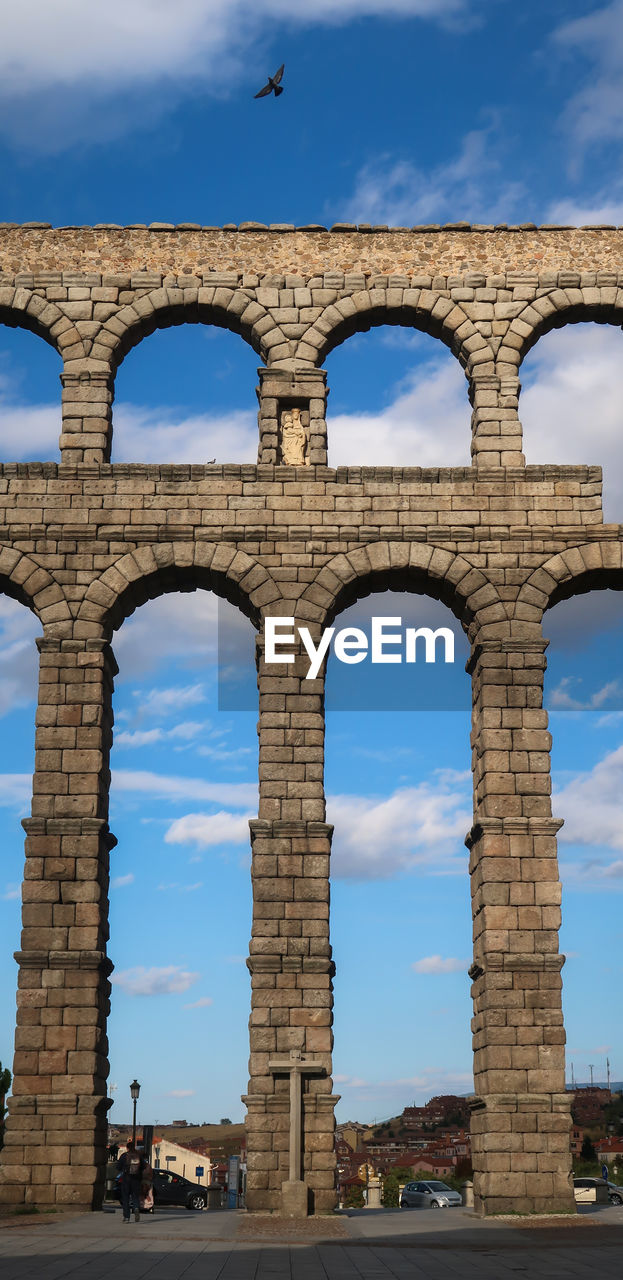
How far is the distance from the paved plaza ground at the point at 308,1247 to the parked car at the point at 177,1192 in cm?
1264

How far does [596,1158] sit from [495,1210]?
63.3 meters

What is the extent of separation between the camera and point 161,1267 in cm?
1366

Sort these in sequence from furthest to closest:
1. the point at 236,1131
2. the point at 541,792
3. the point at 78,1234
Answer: the point at 236,1131
the point at 541,792
the point at 78,1234

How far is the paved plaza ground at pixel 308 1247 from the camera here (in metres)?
13.4

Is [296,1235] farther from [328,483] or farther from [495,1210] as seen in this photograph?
[328,483]

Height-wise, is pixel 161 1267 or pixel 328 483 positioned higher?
pixel 328 483

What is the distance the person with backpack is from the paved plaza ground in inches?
12.4

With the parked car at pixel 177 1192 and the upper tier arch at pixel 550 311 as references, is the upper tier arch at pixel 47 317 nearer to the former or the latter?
the upper tier arch at pixel 550 311

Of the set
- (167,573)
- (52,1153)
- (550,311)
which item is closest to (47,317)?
(167,573)

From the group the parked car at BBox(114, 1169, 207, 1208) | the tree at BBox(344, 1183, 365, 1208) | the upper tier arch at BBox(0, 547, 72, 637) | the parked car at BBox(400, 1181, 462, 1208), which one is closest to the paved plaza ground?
the upper tier arch at BBox(0, 547, 72, 637)

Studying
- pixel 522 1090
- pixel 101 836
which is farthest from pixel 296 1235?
pixel 101 836

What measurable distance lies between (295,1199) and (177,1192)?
1582 centimetres

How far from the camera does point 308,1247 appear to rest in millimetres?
16609

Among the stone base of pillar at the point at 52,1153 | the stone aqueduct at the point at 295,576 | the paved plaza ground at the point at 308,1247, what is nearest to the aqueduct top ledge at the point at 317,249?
the stone aqueduct at the point at 295,576
